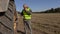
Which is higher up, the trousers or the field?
the trousers

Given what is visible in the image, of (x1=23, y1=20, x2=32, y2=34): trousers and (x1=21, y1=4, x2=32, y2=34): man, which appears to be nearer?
(x1=21, y1=4, x2=32, y2=34): man

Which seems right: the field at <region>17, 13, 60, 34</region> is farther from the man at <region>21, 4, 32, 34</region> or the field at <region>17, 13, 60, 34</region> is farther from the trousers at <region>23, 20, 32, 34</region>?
the man at <region>21, 4, 32, 34</region>

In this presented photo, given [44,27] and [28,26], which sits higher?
[28,26]

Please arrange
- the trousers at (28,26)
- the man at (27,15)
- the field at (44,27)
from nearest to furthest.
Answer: the man at (27,15), the trousers at (28,26), the field at (44,27)

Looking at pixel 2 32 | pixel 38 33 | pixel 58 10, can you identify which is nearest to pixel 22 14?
pixel 38 33

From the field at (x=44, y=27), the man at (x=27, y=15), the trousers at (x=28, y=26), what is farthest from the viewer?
the field at (x=44, y=27)

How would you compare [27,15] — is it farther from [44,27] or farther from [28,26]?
[44,27]

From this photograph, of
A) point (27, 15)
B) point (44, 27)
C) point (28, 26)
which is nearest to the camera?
point (27, 15)

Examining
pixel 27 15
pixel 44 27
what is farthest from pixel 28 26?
pixel 44 27

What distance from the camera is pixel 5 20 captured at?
15.6ft

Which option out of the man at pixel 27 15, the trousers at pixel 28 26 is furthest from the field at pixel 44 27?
the man at pixel 27 15

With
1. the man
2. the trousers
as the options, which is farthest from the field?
the man

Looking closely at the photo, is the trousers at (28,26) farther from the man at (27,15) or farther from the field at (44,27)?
the field at (44,27)

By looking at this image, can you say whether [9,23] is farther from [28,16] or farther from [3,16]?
[28,16]
